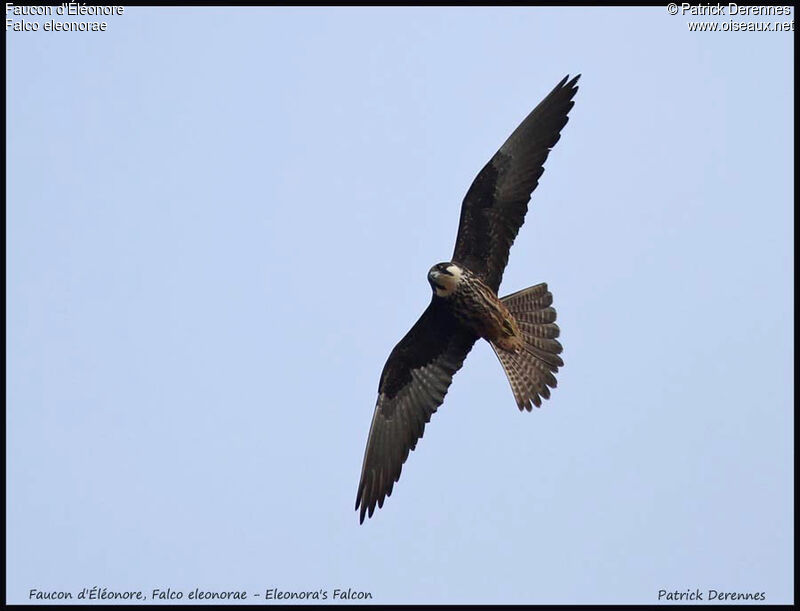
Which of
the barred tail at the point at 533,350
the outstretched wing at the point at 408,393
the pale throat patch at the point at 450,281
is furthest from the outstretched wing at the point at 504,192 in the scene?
the outstretched wing at the point at 408,393

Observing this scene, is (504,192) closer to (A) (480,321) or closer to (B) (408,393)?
(A) (480,321)

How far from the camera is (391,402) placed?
12.5 meters

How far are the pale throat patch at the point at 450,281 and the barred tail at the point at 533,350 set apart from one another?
77 cm

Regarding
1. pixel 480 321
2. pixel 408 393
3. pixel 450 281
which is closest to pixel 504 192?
pixel 450 281

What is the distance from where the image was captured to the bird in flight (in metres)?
11.7

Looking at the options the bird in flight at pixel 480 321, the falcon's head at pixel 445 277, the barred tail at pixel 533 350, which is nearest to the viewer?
the falcon's head at pixel 445 277

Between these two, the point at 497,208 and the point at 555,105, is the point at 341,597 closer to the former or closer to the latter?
the point at 497,208

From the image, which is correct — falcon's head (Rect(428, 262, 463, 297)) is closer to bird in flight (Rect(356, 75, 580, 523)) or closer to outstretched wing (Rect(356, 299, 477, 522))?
bird in flight (Rect(356, 75, 580, 523))

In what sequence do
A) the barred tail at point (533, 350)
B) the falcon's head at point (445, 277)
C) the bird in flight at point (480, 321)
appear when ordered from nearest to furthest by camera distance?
the falcon's head at point (445, 277) < the bird in flight at point (480, 321) < the barred tail at point (533, 350)

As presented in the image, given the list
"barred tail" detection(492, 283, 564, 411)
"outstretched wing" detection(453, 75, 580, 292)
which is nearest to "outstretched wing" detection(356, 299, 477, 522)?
"barred tail" detection(492, 283, 564, 411)

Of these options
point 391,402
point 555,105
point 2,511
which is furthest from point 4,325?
point 555,105

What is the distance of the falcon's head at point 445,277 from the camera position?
37.4ft

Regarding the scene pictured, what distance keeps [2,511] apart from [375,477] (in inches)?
144

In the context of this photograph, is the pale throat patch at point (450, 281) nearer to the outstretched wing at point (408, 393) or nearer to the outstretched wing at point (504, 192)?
the outstretched wing at point (504, 192)
